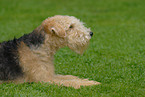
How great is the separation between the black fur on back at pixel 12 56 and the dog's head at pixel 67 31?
0.29 m

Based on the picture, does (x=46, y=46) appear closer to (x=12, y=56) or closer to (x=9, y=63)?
(x=12, y=56)

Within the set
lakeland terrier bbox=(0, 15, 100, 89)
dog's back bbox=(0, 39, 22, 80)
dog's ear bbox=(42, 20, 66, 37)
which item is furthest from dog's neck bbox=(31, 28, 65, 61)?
dog's back bbox=(0, 39, 22, 80)

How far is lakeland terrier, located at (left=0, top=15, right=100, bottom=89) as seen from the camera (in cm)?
578

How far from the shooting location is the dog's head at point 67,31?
19.1 feet

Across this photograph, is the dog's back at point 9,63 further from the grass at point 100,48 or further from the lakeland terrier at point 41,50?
the grass at point 100,48

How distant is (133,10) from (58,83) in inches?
493

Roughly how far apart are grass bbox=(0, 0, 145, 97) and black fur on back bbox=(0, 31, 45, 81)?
0.24 meters

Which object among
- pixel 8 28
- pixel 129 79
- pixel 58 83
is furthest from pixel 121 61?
pixel 8 28

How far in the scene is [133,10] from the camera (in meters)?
17.2

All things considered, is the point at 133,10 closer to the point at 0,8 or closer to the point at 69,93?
the point at 0,8

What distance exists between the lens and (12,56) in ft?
19.1

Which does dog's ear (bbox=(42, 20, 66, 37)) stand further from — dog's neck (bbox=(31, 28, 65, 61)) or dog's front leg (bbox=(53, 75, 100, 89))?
dog's front leg (bbox=(53, 75, 100, 89))

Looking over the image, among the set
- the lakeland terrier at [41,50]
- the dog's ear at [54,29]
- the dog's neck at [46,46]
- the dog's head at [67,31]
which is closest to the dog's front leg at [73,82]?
the lakeland terrier at [41,50]

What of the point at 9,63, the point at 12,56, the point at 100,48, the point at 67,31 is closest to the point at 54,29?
the point at 67,31
